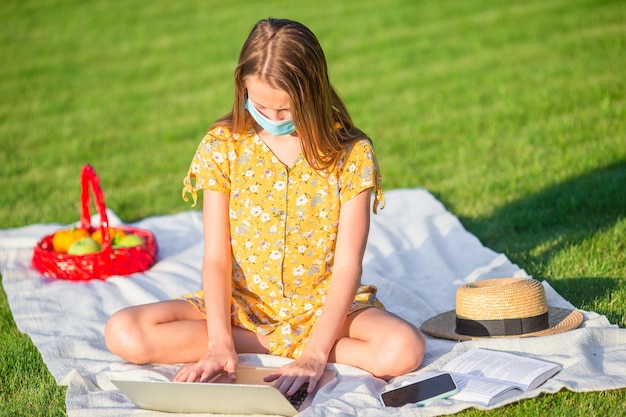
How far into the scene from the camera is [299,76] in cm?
318

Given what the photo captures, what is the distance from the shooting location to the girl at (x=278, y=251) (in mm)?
3346

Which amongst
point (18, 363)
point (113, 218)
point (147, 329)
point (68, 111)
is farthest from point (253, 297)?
point (68, 111)

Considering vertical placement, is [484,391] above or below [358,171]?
below

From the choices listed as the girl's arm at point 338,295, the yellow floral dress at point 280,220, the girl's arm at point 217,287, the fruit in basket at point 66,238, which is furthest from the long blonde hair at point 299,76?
the fruit in basket at point 66,238

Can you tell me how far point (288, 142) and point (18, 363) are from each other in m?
1.45

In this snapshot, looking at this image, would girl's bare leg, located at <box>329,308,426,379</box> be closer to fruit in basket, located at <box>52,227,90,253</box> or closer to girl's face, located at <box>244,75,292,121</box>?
girl's face, located at <box>244,75,292,121</box>

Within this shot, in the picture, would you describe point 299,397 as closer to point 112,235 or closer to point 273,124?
point 273,124

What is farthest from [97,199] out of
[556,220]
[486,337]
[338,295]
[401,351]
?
[556,220]

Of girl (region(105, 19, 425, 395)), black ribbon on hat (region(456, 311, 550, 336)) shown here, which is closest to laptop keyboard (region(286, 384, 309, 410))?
girl (region(105, 19, 425, 395))

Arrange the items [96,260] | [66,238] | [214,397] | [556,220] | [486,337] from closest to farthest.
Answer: [214,397], [486,337], [96,260], [66,238], [556,220]

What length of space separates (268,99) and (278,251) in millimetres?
634

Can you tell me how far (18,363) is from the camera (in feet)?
11.8

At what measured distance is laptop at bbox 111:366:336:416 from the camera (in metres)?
2.88

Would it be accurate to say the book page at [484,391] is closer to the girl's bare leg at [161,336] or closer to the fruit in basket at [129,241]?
the girl's bare leg at [161,336]
